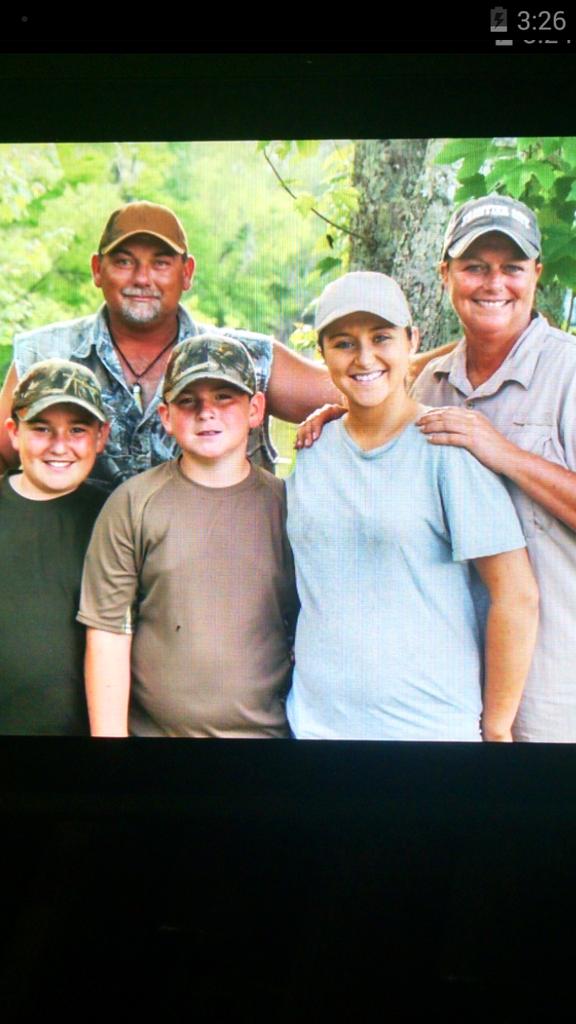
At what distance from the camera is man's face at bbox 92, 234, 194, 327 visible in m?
2.59

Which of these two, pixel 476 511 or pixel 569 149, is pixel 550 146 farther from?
pixel 476 511

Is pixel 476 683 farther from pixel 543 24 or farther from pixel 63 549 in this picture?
pixel 543 24

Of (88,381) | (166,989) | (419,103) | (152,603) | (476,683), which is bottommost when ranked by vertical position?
(166,989)

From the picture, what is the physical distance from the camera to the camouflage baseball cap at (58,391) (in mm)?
Answer: 2600

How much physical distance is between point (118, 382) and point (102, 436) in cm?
13

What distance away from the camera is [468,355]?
2.58 metres

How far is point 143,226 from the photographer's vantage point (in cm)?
259

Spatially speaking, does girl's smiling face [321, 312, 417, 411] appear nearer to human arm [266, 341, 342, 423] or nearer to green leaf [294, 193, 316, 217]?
human arm [266, 341, 342, 423]

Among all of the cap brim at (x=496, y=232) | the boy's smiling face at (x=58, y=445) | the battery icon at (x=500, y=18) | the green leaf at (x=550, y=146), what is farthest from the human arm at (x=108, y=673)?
the battery icon at (x=500, y=18)

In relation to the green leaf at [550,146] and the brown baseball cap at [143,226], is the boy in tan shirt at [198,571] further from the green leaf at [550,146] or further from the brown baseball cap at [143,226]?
the green leaf at [550,146]

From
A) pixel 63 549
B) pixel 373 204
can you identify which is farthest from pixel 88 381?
pixel 373 204

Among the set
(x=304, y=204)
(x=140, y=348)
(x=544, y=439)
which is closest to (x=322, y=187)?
(x=304, y=204)

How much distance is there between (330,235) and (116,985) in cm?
180

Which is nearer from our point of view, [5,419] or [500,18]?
[500,18]
